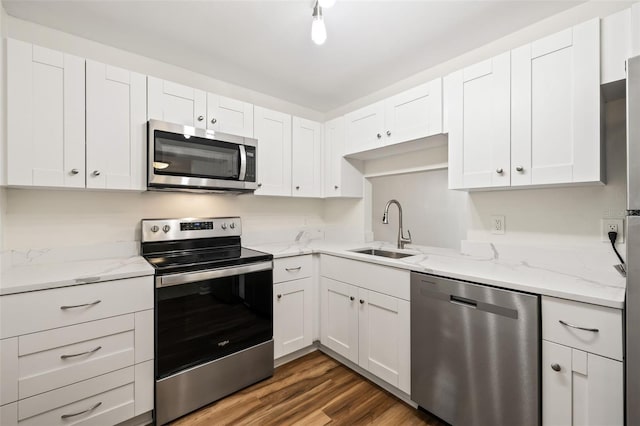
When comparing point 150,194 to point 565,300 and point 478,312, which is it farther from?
point 565,300

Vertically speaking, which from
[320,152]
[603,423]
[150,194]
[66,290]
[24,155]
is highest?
[320,152]

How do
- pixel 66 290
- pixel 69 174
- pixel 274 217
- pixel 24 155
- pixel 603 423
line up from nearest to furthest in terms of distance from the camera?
pixel 603 423 < pixel 66 290 < pixel 24 155 < pixel 69 174 < pixel 274 217

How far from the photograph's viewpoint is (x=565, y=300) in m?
1.16

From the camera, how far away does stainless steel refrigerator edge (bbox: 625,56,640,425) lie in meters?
0.97

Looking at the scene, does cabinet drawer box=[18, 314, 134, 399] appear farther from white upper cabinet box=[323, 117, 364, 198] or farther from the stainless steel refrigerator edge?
the stainless steel refrigerator edge

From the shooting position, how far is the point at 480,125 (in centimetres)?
178

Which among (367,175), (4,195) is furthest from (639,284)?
(4,195)

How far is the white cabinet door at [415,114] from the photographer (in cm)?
201

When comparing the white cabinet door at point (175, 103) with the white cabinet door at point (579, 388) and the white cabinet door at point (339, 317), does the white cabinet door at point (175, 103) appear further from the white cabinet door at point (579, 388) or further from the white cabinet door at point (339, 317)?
the white cabinet door at point (579, 388)

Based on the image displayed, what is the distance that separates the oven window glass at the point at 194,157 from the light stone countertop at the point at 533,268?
78 centimetres

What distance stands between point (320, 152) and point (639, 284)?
242 cm

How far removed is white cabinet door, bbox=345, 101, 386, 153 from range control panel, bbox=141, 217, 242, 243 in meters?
1.30

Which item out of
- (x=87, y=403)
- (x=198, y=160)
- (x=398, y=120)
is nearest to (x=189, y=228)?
(x=198, y=160)

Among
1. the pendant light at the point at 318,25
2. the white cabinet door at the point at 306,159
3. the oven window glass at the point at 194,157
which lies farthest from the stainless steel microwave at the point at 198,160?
the pendant light at the point at 318,25
